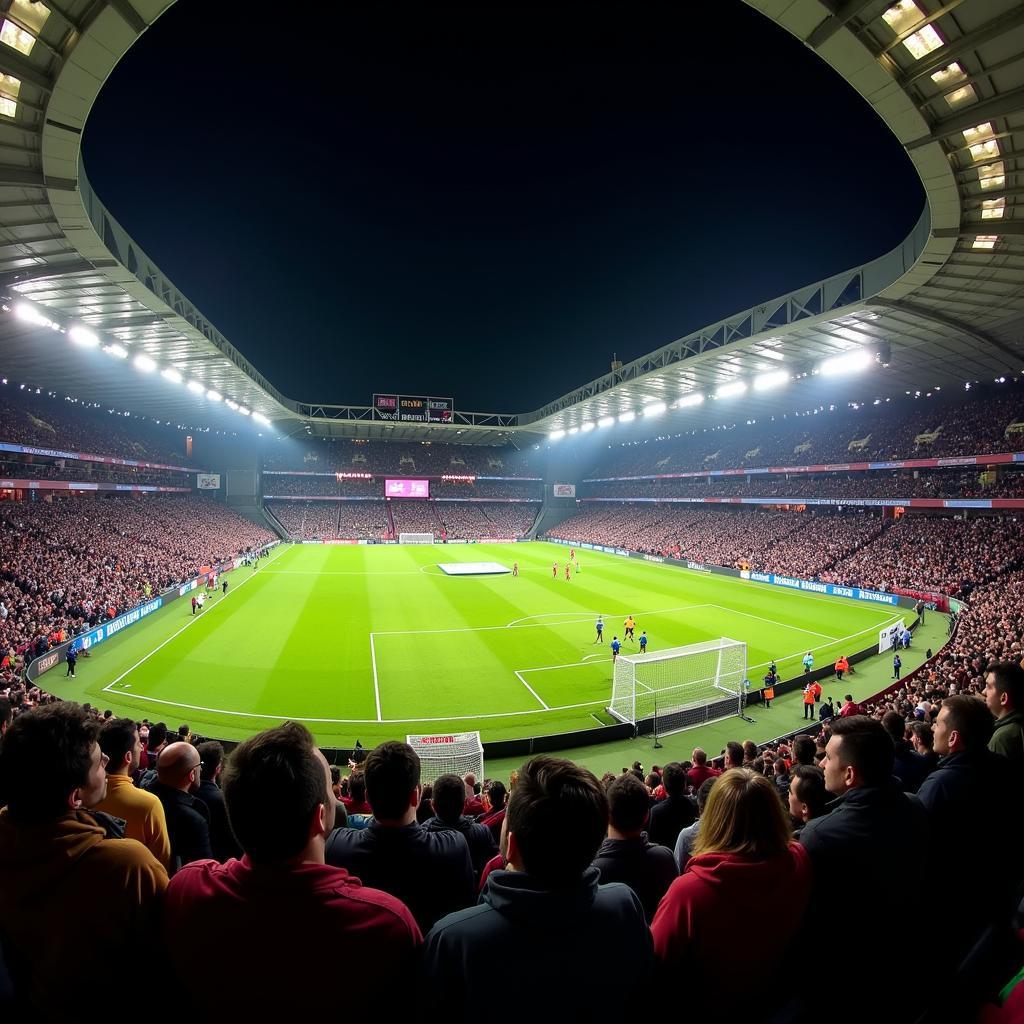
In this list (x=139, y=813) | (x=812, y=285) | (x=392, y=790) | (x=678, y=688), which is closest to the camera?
(x=392, y=790)

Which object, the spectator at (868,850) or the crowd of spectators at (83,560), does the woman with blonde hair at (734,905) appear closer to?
the spectator at (868,850)

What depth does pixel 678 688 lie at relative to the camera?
20.0 metres

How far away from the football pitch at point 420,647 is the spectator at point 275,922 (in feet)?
50.7

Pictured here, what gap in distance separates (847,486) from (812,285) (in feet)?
85.0

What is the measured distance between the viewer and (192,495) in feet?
226

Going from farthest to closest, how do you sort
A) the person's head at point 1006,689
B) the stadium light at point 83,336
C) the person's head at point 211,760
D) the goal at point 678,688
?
the stadium light at point 83,336, the goal at point 678,688, the person's head at point 211,760, the person's head at point 1006,689

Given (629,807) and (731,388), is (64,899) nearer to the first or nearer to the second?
(629,807)

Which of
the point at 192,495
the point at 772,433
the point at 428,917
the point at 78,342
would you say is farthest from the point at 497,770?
the point at 192,495

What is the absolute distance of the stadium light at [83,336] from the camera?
26.9 metres

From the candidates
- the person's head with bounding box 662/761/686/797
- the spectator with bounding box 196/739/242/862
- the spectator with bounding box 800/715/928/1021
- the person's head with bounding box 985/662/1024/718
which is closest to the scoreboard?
the spectator with bounding box 196/739/242/862

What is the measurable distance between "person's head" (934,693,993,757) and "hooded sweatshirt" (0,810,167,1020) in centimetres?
522

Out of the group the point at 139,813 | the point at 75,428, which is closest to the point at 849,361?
the point at 139,813

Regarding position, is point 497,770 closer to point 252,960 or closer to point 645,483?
point 252,960

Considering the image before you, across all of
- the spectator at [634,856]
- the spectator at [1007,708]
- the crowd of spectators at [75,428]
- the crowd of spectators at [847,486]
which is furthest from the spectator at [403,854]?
the crowd of spectators at [75,428]
